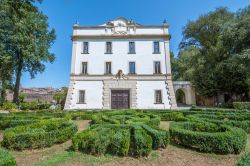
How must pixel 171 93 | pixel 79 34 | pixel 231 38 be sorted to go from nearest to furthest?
pixel 231 38 < pixel 171 93 < pixel 79 34

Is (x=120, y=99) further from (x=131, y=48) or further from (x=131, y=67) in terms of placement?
(x=131, y=48)

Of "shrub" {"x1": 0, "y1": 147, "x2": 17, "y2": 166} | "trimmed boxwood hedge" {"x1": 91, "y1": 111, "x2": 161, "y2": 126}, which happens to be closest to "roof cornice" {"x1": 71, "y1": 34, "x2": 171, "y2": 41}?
"trimmed boxwood hedge" {"x1": 91, "y1": 111, "x2": 161, "y2": 126}

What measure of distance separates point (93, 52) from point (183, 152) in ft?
63.2

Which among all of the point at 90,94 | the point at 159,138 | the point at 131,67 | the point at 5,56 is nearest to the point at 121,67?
the point at 131,67

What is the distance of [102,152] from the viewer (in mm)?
5801

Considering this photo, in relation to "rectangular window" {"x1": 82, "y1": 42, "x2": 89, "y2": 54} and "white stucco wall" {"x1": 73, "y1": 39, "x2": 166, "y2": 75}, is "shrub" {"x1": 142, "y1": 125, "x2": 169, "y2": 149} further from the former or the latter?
"rectangular window" {"x1": 82, "y1": 42, "x2": 89, "y2": 54}

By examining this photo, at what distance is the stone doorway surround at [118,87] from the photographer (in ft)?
73.3

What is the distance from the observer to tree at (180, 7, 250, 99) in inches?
793

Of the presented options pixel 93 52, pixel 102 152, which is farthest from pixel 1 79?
pixel 102 152

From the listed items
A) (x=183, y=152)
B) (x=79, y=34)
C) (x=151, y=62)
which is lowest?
(x=183, y=152)

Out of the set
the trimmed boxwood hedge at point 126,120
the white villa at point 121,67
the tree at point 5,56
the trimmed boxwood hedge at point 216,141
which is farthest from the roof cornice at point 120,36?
the trimmed boxwood hedge at point 216,141

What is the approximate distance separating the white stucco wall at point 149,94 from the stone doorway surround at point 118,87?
603 millimetres

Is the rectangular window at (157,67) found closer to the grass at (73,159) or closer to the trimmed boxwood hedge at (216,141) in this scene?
the trimmed boxwood hedge at (216,141)

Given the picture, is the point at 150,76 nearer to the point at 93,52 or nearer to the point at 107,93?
the point at 107,93
